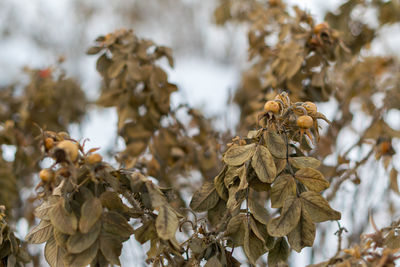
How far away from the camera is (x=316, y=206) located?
2.52 feet

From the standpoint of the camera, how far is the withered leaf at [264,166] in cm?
76

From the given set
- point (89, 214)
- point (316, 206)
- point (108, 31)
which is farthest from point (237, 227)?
point (108, 31)

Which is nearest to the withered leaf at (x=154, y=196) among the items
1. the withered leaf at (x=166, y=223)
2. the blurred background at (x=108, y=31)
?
the withered leaf at (x=166, y=223)

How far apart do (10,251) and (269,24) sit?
1.15 metres

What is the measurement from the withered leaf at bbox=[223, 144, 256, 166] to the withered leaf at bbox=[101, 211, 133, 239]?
8.2 inches

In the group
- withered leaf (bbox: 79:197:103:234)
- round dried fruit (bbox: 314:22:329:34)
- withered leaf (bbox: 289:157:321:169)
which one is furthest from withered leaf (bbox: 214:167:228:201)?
round dried fruit (bbox: 314:22:329:34)

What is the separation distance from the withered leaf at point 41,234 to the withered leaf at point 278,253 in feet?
1.34

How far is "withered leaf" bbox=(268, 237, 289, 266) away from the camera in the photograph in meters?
0.83

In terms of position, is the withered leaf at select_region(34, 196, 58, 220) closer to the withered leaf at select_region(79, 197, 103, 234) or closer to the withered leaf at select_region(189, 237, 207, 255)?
the withered leaf at select_region(79, 197, 103, 234)

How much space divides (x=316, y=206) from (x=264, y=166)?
114 mm

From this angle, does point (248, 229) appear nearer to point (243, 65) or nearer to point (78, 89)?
point (78, 89)

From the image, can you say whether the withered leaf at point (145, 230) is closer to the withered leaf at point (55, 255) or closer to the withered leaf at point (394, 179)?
the withered leaf at point (55, 255)

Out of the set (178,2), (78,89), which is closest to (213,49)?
(178,2)

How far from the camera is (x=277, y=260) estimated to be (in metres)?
0.83
